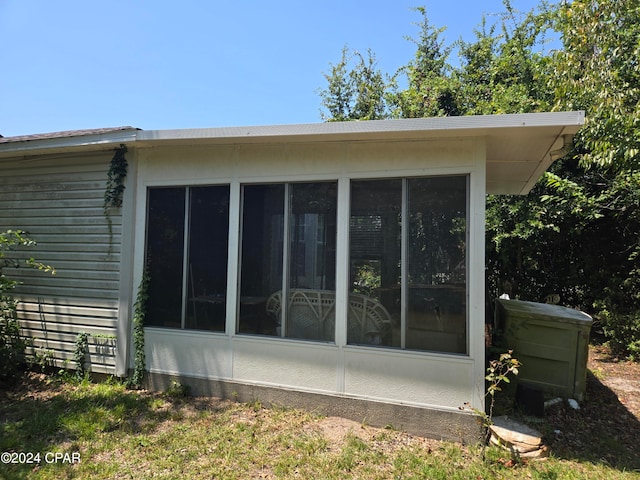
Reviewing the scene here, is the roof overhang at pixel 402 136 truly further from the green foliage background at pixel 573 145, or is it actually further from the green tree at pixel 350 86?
the green tree at pixel 350 86

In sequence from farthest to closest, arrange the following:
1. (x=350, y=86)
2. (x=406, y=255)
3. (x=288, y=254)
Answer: (x=350, y=86) < (x=288, y=254) < (x=406, y=255)

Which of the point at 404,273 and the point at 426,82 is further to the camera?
the point at 426,82

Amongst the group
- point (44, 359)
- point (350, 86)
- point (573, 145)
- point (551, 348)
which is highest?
point (350, 86)

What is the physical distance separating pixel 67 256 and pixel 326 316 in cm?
335

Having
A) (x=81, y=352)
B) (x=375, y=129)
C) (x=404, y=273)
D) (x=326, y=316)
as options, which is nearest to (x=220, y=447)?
(x=326, y=316)

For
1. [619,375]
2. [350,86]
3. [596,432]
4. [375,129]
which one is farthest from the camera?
[350,86]

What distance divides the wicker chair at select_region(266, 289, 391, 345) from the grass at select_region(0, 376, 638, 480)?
780 millimetres

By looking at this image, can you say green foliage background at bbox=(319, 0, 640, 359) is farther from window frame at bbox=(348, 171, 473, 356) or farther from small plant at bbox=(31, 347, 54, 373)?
small plant at bbox=(31, 347, 54, 373)

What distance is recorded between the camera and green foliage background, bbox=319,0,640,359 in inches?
174

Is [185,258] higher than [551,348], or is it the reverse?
[185,258]

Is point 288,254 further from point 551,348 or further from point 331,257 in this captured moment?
point 551,348

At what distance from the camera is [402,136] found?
3217mm

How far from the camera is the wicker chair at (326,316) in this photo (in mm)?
3318

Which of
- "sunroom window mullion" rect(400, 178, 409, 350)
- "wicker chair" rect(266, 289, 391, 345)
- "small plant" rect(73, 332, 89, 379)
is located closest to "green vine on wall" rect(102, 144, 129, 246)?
"small plant" rect(73, 332, 89, 379)
